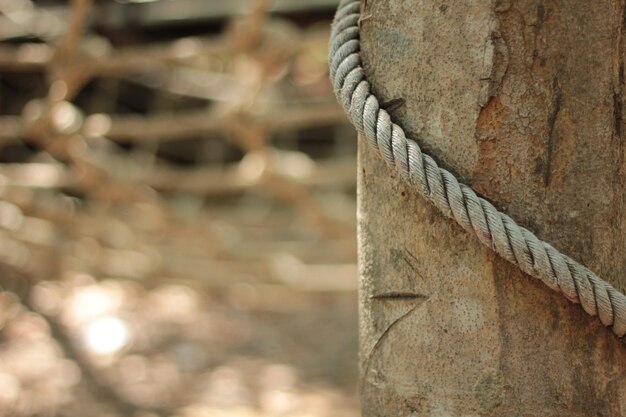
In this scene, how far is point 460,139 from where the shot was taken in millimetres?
826

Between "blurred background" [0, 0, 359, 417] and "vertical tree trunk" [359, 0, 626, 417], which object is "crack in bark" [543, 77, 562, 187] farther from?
"blurred background" [0, 0, 359, 417]

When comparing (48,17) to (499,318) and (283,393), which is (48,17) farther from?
(499,318)

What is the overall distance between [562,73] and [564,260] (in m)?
0.20

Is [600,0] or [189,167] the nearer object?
[600,0]

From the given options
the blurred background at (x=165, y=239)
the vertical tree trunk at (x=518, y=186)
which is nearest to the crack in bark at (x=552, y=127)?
the vertical tree trunk at (x=518, y=186)

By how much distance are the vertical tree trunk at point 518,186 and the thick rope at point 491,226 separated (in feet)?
0.09

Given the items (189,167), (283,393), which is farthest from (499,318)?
(189,167)

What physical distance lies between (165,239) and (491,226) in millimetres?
3472

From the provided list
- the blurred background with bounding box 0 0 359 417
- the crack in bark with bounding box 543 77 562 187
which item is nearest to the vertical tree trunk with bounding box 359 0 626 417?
the crack in bark with bounding box 543 77 562 187

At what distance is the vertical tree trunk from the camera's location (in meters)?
0.81

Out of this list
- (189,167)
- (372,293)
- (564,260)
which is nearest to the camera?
(564,260)

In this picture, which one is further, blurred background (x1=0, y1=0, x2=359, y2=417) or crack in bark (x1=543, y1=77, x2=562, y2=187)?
blurred background (x1=0, y1=0, x2=359, y2=417)

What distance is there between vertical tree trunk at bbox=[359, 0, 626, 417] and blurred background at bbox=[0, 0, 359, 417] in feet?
5.20

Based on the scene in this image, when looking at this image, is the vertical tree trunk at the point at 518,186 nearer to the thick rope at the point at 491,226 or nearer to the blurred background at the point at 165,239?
the thick rope at the point at 491,226
